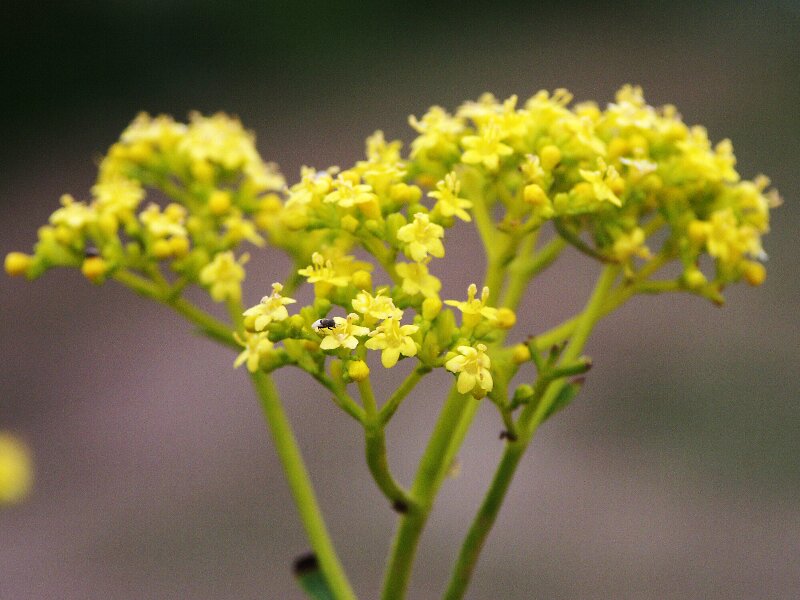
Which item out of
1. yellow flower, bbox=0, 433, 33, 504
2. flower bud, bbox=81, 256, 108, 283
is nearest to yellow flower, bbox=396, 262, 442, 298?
flower bud, bbox=81, 256, 108, 283

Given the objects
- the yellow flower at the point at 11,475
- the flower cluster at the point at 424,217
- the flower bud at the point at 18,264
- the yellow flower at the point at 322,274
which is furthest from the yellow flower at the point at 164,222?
the yellow flower at the point at 11,475

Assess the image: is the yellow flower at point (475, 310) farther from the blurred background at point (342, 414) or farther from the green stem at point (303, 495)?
the blurred background at point (342, 414)

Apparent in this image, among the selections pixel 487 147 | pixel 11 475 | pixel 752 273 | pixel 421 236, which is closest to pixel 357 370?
pixel 421 236

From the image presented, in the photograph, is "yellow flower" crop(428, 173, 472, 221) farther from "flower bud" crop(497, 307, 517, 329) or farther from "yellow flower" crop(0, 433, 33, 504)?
"yellow flower" crop(0, 433, 33, 504)

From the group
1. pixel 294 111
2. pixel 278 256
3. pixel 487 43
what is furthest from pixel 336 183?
pixel 487 43

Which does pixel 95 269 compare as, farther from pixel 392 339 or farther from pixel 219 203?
pixel 392 339
